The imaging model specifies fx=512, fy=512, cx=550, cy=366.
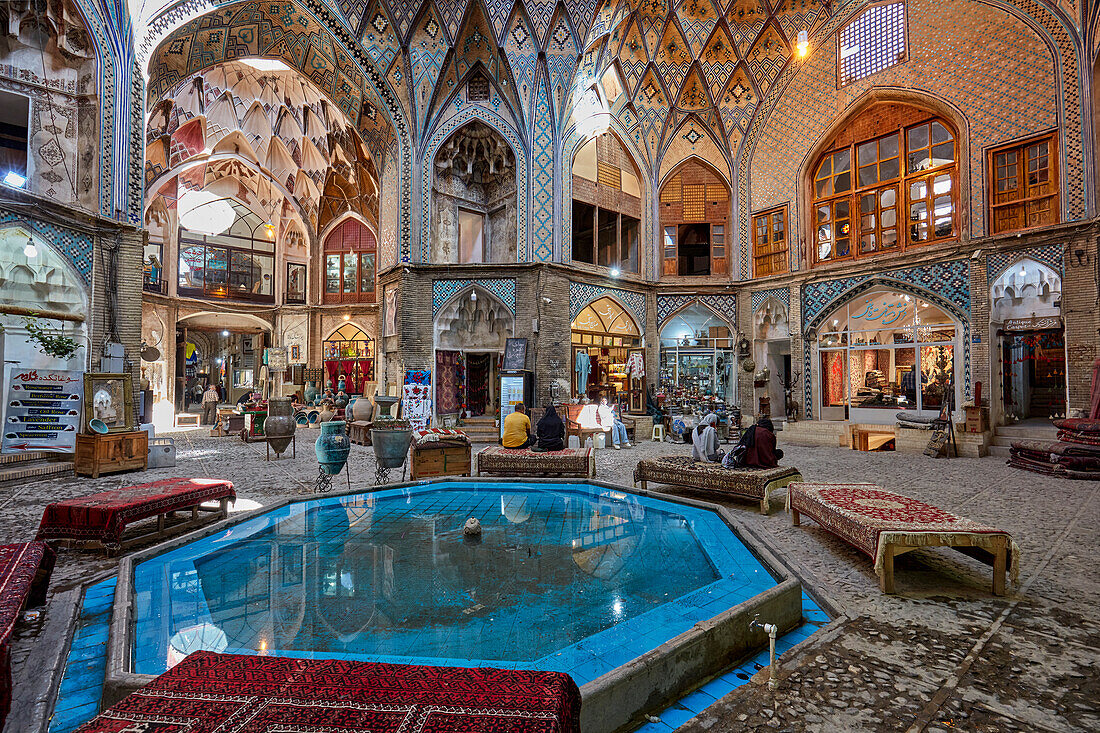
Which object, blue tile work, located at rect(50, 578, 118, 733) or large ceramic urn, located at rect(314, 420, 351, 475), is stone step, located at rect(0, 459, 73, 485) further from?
blue tile work, located at rect(50, 578, 118, 733)

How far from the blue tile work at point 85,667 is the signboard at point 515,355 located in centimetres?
1197

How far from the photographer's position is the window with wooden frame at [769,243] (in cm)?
1730

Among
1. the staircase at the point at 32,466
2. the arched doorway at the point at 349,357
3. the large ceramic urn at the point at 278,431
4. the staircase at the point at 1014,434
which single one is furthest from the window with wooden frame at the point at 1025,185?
the arched doorway at the point at 349,357

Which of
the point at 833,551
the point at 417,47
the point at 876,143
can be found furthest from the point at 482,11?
the point at 833,551

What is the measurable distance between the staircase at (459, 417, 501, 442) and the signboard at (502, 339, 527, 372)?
6.17 ft

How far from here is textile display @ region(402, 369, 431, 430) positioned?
49.6 feet

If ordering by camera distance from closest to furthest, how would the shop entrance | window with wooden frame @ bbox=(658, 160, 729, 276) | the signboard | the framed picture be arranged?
the framed picture, the shop entrance, the signboard, window with wooden frame @ bbox=(658, 160, 729, 276)

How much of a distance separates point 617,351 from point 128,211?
1391cm

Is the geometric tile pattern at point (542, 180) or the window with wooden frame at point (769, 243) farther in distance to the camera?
the window with wooden frame at point (769, 243)

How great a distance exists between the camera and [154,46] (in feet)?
40.5

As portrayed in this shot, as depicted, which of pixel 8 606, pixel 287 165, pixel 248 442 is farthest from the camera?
pixel 287 165

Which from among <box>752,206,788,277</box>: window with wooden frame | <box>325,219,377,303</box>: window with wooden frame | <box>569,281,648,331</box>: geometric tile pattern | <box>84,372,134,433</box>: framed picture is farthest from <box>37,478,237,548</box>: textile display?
<box>325,219,377,303</box>: window with wooden frame

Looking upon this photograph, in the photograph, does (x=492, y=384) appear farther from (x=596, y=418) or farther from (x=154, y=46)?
(x=154, y=46)

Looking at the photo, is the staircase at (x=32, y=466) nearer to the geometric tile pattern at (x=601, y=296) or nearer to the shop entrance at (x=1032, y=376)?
the geometric tile pattern at (x=601, y=296)
